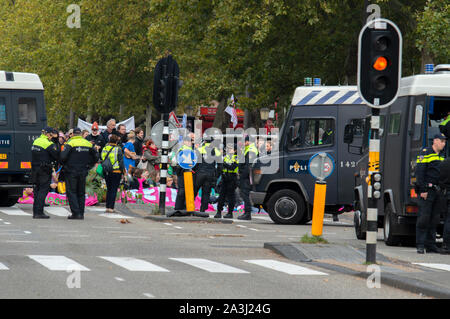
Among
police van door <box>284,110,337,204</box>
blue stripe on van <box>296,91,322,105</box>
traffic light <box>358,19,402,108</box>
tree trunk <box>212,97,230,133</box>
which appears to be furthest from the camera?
tree trunk <box>212,97,230,133</box>

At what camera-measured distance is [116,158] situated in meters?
23.3

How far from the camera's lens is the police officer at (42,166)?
72.5 ft

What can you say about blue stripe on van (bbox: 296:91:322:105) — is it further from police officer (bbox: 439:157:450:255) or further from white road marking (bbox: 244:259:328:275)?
white road marking (bbox: 244:259:328:275)

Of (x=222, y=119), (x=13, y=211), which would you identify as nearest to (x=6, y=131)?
(x=13, y=211)

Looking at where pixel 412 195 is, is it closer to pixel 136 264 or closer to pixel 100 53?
pixel 136 264

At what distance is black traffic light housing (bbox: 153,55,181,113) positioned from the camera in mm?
22500

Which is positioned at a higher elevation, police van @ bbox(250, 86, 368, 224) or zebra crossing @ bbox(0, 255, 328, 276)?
→ police van @ bbox(250, 86, 368, 224)

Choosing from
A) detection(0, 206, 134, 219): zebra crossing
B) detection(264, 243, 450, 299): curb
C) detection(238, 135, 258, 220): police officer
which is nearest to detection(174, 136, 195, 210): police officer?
detection(0, 206, 134, 219): zebra crossing

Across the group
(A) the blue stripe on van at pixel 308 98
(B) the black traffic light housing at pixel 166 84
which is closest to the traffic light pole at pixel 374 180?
(B) the black traffic light housing at pixel 166 84

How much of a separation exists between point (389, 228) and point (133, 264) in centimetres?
612

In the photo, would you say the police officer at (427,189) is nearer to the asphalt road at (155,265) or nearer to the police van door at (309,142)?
the asphalt road at (155,265)

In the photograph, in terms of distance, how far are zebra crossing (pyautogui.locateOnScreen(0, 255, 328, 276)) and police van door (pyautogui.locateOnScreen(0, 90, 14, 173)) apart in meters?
11.9

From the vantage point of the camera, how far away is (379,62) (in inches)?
503
